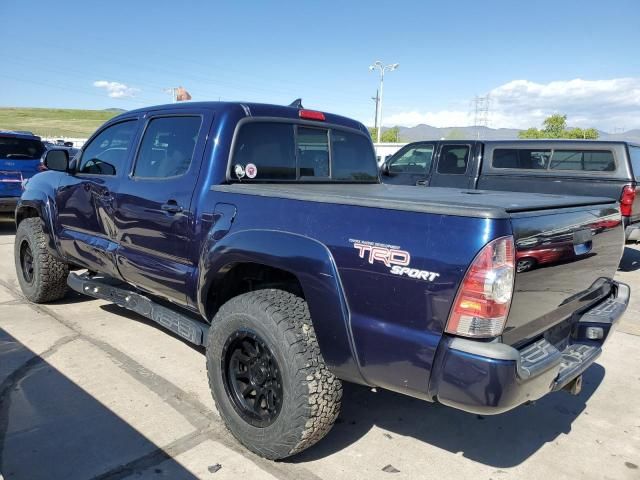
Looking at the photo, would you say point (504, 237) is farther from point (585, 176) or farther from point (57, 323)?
point (585, 176)

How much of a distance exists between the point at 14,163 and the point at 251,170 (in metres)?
7.97

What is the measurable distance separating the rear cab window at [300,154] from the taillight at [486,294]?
171 cm

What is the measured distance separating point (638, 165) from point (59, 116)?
100 metres

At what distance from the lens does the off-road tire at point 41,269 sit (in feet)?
15.8

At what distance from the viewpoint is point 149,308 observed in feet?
12.0

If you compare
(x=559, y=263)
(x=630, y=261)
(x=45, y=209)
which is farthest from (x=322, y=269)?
(x=630, y=261)

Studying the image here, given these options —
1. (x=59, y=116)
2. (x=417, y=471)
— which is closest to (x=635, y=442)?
(x=417, y=471)

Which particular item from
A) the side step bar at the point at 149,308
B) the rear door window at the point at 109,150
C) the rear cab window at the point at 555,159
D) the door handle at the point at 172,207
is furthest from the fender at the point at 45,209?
the rear cab window at the point at 555,159

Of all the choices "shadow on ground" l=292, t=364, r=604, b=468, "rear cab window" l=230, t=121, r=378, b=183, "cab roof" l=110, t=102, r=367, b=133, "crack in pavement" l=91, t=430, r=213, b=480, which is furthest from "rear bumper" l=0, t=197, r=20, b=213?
"shadow on ground" l=292, t=364, r=604, b=468

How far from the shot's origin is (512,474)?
8.56 feet

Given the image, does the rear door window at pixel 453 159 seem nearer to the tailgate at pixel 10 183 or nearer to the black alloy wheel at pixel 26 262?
the black alloy wheel at pixel 26 262

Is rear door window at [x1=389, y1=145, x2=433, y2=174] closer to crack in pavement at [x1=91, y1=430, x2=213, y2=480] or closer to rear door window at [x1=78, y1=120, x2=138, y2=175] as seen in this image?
rear door window at [x1=78, y1=120, x2=138, y2=175]

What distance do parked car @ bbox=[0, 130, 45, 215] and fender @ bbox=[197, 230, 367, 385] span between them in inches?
320

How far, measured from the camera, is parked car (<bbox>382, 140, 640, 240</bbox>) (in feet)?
22.7
